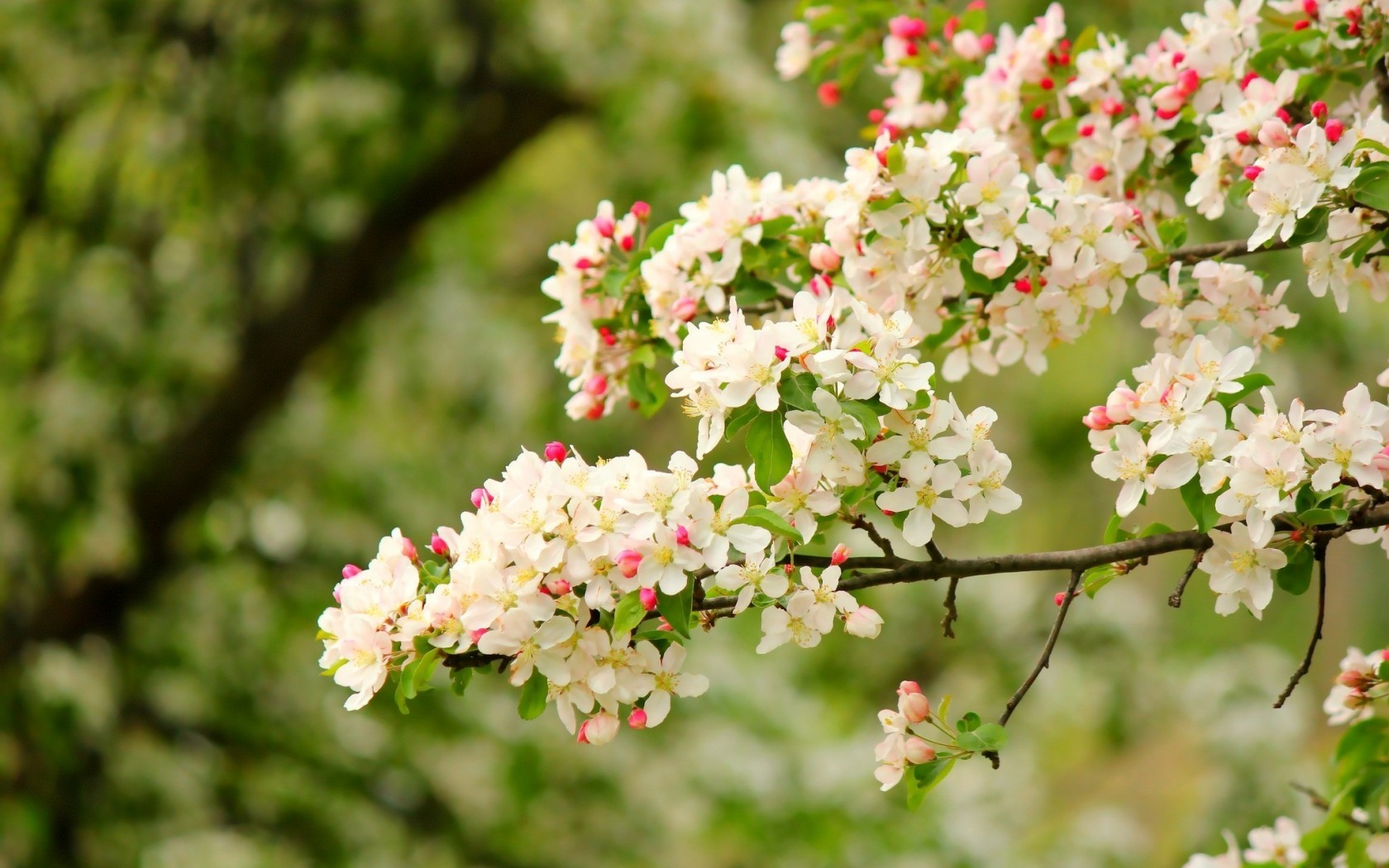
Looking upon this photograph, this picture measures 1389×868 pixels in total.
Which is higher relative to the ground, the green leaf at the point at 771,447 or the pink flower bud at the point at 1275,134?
the pink flower bud at the point at 1275,134

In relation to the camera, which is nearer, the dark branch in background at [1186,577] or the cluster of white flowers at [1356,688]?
the dark branch in background at [1186,577]

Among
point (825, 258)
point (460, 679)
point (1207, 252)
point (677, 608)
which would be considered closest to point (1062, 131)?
point (1207, 252)

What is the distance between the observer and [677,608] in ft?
3.48

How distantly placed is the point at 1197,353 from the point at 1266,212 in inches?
6.2

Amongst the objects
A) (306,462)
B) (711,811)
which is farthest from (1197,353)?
(306,462)

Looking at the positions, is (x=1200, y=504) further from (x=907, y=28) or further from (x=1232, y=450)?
(x=907, y=28)

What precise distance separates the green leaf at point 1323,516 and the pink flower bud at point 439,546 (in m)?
0.73

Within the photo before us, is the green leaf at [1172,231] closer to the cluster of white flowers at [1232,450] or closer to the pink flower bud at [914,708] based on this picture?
the cluster of white flowers at [1232,450]

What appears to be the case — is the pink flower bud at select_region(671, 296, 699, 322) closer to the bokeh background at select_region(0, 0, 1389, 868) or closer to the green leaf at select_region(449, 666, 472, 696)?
the green leaf at select_region(449, 666, 472, 696)

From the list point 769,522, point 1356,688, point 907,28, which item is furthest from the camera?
point 907,28

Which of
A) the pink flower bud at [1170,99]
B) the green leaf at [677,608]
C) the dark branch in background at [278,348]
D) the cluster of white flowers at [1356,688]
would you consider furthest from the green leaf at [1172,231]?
the dark branch in background at [278,348]

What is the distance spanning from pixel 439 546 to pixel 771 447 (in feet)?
1.10

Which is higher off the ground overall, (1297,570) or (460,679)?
(1297,570)

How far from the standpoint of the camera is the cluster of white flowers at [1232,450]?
1.06 meters
